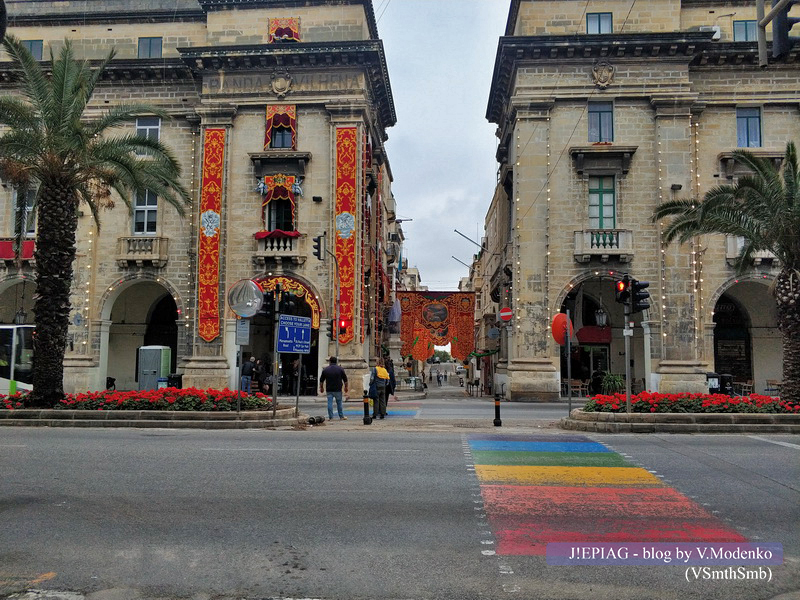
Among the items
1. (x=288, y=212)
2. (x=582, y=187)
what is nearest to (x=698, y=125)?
(x=582, y=187)

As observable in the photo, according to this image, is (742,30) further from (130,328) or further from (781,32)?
(130,328)

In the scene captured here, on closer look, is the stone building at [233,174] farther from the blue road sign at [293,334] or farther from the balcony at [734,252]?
the balcony at [734,252]

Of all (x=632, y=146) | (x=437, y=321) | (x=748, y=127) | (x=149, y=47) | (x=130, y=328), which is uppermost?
(x=149, y=47)

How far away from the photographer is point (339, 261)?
27.9 metres

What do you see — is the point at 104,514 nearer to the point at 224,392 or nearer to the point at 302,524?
the point at 302,524

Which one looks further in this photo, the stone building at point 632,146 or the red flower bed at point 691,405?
the stone building at point 632,146

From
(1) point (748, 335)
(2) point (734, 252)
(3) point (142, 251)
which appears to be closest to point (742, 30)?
(2) point (734, 252)

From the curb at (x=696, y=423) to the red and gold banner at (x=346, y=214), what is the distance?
14110mm

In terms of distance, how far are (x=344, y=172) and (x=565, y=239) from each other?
31.4 ft

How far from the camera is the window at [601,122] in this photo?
28.0 m

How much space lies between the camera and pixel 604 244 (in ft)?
89.7

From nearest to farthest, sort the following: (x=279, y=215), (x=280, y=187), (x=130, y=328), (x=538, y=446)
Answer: (x=538, y=446), (x=280, y=187), (x=279, y=215), (x=130, y=328)

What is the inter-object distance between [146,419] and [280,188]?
1436 cm

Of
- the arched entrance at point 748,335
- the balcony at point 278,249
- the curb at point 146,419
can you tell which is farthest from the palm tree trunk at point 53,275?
the arched entrance at point 748,335
